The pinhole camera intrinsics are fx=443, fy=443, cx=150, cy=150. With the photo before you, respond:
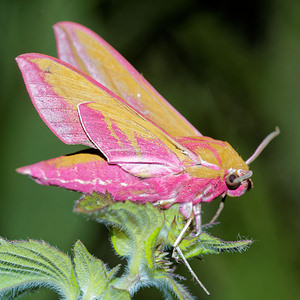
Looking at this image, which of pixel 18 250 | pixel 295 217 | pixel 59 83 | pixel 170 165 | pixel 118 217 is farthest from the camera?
pixel 295 217

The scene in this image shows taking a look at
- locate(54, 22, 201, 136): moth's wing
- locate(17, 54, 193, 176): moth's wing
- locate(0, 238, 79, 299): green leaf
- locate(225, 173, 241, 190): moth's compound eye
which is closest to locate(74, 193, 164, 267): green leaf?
locate(0, 238, 79, 299): green leaf

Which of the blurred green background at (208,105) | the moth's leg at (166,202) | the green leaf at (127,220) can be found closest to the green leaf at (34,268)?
the green leaf at (127,220)

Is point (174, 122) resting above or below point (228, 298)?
above

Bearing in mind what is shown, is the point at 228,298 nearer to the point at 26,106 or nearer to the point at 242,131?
the point at 242,131

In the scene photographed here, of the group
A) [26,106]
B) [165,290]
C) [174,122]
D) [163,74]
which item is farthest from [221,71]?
[165,290]

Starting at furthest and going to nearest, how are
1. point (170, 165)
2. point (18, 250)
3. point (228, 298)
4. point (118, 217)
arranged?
point (228, 298) → point (170, 165) → point (18, 250) → point (118, 217)

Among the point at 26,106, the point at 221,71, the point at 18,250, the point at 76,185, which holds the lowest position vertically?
the point at 26,106
